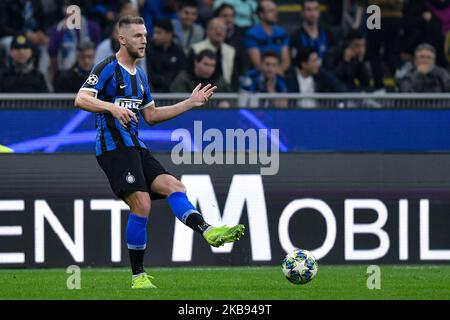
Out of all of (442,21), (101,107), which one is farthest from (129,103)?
(442,21)

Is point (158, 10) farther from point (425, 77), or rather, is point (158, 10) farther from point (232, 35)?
point (425, 77)

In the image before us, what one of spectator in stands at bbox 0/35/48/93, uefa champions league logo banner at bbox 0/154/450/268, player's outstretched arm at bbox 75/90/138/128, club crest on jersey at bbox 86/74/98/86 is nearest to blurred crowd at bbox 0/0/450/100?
spectator in stands at bbox 0/35/48/93

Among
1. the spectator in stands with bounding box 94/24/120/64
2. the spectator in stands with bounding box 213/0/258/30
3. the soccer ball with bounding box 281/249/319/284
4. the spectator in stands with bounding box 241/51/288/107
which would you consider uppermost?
the spectator in stands with bounding box 213/0/258/30

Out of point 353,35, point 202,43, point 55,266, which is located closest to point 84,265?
point 55,266

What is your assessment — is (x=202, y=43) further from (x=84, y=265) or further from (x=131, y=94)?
(x=131, y=94)

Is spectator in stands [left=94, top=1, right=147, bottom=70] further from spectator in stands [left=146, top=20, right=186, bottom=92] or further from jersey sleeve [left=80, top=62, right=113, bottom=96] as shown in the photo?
jersey sleeve [left=80, top=62, right=113, bottom=96]

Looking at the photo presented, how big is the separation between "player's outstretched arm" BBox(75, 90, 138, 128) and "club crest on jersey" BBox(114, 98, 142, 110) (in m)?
0.23

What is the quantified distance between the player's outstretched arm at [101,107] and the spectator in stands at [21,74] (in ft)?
17.5

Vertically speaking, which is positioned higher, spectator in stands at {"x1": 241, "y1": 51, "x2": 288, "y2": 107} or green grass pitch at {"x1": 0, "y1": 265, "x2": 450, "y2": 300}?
spectator in stands at {"x1": 241, "y1": 51, "x2": 288, "y2": 107}

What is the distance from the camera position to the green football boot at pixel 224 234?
918cm

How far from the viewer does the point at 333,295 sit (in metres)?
9.27

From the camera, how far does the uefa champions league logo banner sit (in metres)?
12.2

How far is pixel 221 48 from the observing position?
15.8 metres

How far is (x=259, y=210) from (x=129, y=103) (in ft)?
9.56
